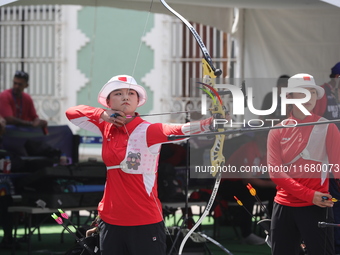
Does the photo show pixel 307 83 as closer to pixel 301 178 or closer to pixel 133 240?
pixel 301 178

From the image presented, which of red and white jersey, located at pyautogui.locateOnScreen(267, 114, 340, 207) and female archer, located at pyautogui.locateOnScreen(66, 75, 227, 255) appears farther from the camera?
red and white jersey, located at pyautogui.locateOnScreen(267, 114, 340, 207)

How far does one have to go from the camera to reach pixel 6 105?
7.75 meters

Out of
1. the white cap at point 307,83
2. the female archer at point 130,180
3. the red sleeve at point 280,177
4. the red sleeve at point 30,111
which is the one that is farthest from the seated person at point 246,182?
the female archer at point 130,180

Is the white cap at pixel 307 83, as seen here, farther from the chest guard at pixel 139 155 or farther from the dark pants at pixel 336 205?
the chest guard at pixel 139 155

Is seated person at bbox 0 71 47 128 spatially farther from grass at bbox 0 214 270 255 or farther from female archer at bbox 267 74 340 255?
female archer at bbox 267 74 340 255

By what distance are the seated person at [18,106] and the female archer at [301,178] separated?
13.2 ft

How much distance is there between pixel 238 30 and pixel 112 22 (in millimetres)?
5988

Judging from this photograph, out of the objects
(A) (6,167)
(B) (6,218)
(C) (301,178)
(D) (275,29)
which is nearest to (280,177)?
(C) (301,178)

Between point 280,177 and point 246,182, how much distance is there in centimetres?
272

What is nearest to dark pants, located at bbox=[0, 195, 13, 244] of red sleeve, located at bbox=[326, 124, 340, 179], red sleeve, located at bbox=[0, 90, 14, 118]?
red sleeve, located at bbox=[0, 90, 14, 118]

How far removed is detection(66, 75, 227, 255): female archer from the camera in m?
3.57

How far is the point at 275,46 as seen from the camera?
24.4 ft

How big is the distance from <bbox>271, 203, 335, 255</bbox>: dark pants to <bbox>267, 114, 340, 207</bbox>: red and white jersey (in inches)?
1.9

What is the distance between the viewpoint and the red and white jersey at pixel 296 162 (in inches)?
156
